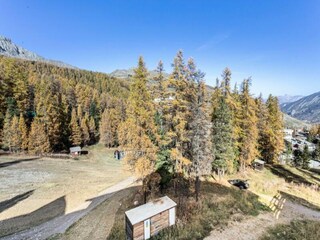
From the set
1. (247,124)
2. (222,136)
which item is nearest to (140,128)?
(222,136)

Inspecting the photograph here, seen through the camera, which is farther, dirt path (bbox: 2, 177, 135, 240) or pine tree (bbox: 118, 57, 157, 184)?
pine tree (bbox: 118, 57, 157, 184)

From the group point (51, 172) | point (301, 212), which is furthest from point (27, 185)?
point (301, 212)

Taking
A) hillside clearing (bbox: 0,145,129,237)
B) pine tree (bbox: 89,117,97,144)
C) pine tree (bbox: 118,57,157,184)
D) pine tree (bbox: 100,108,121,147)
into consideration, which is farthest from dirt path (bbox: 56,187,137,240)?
pine tree (bbox: 89,117,97,144)

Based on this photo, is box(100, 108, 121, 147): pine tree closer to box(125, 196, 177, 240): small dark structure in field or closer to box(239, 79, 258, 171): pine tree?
box(239, 79, 258, 171): pine tree

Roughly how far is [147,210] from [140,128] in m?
7.09

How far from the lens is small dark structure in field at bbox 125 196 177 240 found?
13.1m

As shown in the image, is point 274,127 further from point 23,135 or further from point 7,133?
point 7,133

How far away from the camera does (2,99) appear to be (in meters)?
50.5

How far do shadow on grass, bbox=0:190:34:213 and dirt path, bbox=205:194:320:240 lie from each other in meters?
22.1

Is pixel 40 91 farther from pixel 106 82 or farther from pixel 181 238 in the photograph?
pixel 106 82

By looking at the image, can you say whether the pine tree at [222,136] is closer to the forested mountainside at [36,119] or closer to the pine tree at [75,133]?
the forested mountainside at [36,119]

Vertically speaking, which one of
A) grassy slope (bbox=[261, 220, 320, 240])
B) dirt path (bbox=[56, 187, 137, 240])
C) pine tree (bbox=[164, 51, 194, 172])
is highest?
pine tree (bbox=[164, 51, 194, 172])

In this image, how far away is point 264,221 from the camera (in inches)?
654

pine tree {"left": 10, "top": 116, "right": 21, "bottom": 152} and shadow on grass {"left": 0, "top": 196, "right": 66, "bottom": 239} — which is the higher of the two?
pine tree {"left": 10, "top": 116, "right": 21, "bottom": 152}
